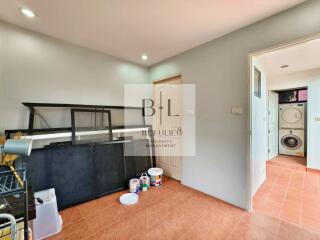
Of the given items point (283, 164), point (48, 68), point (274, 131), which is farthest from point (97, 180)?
point (274, 131)

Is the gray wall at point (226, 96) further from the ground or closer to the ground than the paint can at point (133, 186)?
further from the ground

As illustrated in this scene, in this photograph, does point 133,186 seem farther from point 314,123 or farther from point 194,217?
point 314,123

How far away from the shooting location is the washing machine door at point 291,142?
4.50 meters

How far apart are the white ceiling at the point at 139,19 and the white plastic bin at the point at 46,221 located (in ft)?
7.08

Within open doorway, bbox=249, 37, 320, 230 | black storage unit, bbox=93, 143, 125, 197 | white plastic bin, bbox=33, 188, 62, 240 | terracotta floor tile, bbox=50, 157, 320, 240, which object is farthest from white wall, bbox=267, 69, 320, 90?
white plastic bin, bbox=33, 188, 62, 240

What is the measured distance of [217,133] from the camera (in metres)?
→ 2.46

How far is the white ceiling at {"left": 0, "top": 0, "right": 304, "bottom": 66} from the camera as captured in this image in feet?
5.56

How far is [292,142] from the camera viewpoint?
4.61 m

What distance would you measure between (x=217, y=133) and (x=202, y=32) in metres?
1.50

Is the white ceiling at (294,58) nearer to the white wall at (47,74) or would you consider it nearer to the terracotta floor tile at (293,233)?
the terracotta floor tile at (293,233)

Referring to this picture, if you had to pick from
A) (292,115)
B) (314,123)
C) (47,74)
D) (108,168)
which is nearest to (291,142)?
(292,115)

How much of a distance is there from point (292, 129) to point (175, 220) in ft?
15.1

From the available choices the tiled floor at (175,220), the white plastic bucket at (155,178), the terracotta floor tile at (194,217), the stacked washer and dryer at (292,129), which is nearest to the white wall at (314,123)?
the terracotta floor tile at (194,217)

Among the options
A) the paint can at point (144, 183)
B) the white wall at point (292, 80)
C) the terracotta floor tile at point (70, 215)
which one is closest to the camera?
the terracotta floor tile at point (70, 215)
